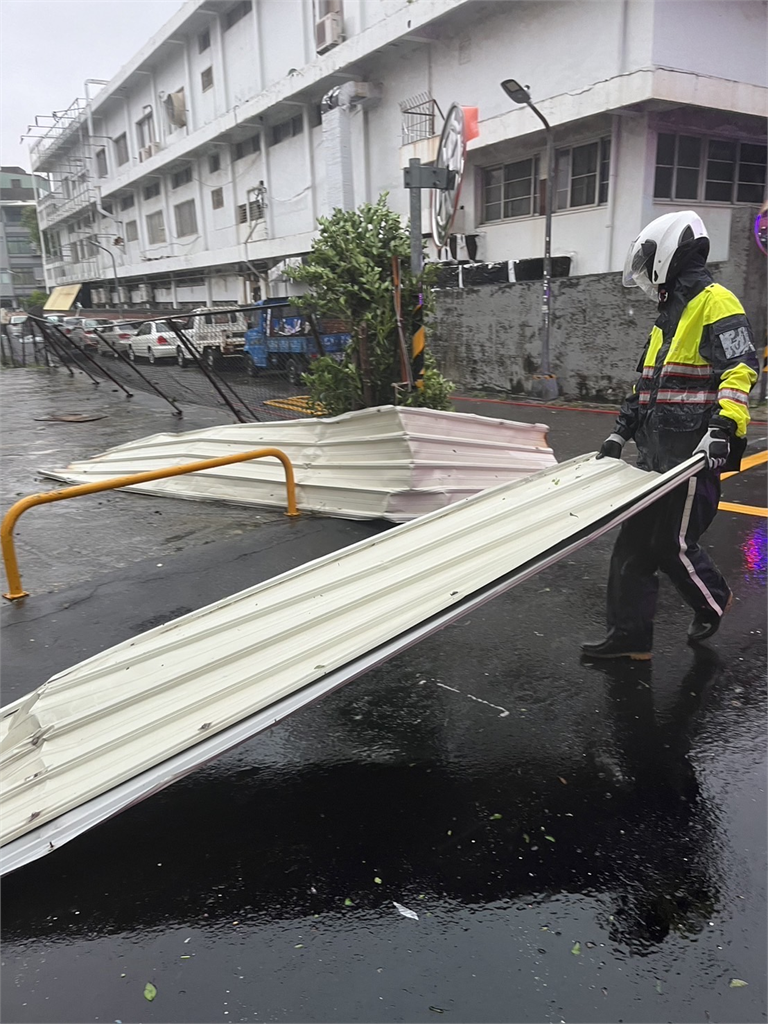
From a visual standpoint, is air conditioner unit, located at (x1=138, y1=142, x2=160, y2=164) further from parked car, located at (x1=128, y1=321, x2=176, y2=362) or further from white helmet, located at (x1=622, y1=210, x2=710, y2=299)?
white helmet, located at (x1=622, y1=210, x2=710, y2=299)

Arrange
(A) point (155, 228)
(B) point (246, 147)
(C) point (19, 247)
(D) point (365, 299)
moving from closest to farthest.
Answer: (D) point (365, 299) → (B) point (246, 147) → (A) point (155, 228) → (C) point (19, 247)

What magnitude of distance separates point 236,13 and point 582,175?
2070cm

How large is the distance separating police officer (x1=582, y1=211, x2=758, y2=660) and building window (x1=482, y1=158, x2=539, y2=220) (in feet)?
50.9

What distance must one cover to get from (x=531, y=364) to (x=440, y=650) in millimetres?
11329

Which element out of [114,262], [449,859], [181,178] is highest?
[181,178]

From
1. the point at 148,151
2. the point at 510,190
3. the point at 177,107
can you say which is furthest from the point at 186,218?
the point at 510,190

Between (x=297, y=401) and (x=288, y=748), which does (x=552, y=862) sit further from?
(x=297, y=401)

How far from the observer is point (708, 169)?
53.8ft

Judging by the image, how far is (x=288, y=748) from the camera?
3.12 metres

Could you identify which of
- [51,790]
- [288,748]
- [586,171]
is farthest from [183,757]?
[586,171]

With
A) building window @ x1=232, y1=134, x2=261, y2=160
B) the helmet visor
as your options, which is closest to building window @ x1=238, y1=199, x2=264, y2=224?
building window @ x1=232, y1=134, x2=261, y2=160

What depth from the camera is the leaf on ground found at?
7.27ft

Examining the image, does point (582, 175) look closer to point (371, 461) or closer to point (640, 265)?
point (371, 461)

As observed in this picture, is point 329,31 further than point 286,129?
No
